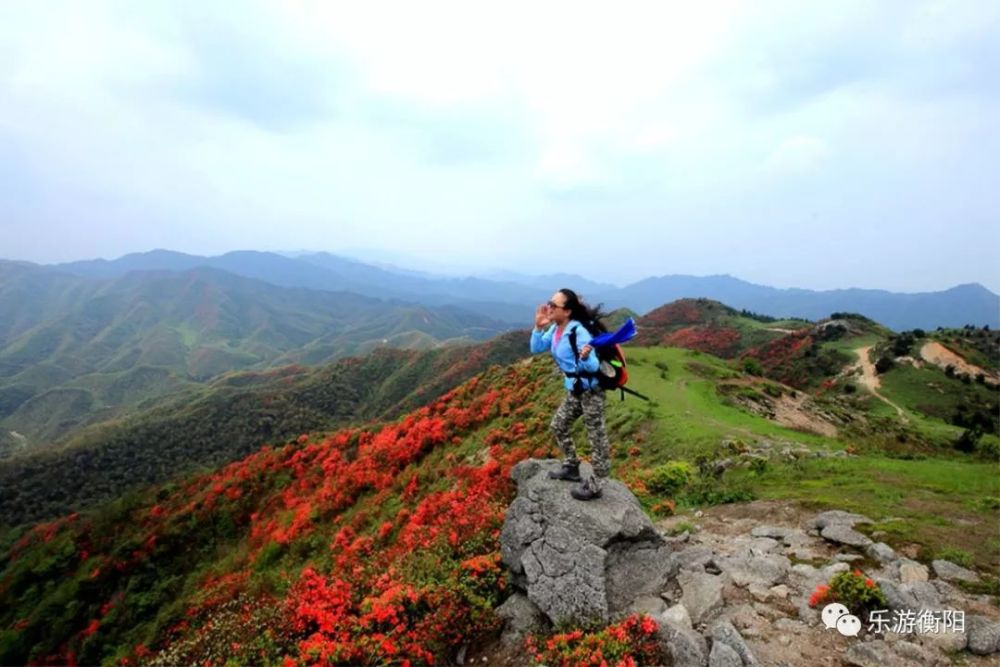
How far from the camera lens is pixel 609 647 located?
5.79m

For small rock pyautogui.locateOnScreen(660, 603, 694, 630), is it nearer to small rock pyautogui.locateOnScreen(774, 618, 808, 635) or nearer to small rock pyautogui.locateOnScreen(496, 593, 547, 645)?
small rock pyautogui.locateOnScreen(774, 618, 808, 635)

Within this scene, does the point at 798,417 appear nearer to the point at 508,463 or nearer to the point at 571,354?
the point at 508,463

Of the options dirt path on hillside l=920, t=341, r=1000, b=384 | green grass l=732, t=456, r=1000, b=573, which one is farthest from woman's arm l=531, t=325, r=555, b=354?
dirt path on hillside l=920, t=341, r=1000, b=384

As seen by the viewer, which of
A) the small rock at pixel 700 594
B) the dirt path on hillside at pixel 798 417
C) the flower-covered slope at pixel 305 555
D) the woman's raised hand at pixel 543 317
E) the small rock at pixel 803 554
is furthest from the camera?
the dirt path on hillside at pixel 798 417

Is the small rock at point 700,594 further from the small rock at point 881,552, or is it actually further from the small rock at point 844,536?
the small rock at point 844,536

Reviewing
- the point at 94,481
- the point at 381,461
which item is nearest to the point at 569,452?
the point at 381,461

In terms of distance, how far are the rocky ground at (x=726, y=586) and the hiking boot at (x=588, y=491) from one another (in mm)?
157

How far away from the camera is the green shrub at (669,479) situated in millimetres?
13094

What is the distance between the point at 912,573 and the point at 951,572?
64 cm

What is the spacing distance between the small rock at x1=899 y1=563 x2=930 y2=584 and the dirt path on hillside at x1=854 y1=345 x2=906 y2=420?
37131 millimetres

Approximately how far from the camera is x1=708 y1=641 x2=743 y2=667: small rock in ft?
17.5

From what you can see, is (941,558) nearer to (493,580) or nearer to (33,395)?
(493,580)

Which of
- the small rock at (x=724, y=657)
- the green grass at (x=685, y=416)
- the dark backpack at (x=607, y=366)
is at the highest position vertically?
the dark backpack at (x=607, y=366)

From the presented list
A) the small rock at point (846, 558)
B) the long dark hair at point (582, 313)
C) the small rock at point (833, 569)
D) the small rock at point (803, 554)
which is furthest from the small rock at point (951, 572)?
the long dark hair at point (582, 313)
